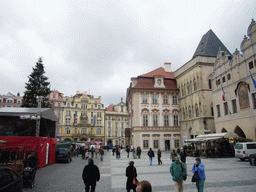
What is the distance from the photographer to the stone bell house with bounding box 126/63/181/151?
136 ft

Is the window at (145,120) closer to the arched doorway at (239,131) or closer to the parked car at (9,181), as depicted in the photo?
the arched doorway at (239,131)

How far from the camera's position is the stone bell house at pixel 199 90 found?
3509 cm

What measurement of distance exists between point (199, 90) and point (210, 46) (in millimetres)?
10055

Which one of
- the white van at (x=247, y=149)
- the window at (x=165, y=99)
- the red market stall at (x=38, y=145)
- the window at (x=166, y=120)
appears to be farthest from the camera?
the window at (x=165, y=99)

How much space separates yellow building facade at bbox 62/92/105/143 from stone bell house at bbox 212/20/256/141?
48761mm

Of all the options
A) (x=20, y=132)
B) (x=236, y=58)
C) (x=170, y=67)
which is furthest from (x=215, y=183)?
(x=170, y=67)

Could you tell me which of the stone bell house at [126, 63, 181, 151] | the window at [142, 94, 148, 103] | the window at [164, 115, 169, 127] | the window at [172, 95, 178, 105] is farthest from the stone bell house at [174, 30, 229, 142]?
the window at [142, 94, 148, 103]

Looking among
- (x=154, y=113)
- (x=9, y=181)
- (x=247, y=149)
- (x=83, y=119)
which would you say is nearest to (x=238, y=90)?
(x=247, y=149)

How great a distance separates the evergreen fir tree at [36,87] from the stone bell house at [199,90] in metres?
26.5

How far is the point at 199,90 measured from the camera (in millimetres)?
35781

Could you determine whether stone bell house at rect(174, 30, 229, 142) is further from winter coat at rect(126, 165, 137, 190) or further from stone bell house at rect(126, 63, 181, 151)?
winter coat at rect(126, 165, 137, 190)

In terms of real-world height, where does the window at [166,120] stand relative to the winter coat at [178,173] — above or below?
above

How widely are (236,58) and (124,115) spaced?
6085cm

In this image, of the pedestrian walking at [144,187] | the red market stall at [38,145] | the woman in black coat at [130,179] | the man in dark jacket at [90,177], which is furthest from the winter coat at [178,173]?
the red market stall at [38,145]
